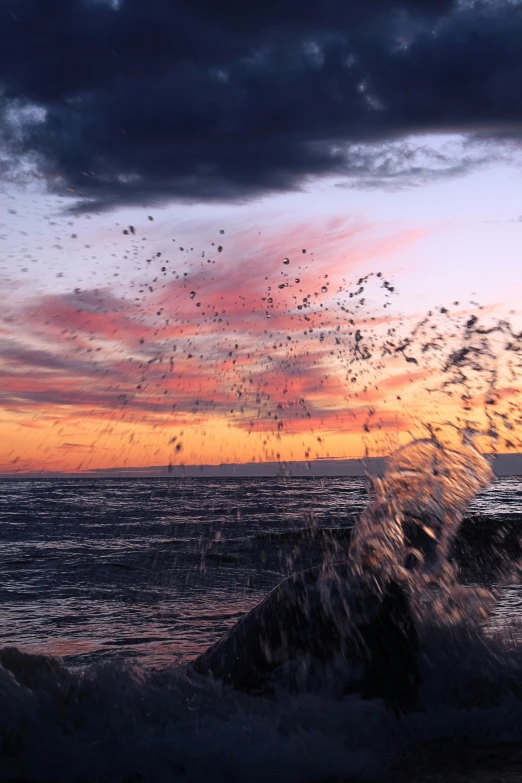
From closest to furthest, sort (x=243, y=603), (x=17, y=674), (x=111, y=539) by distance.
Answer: (x=17, y=674), (x=243, y=603), (x=111, y=539)

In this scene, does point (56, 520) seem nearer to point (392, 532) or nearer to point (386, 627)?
point (392, 532)

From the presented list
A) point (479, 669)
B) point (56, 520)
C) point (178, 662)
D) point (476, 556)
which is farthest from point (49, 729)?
point (56, 520)

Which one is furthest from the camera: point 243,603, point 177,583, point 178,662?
point 177,583

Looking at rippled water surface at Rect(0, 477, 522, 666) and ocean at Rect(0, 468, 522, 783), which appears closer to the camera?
ocean at Rect(0, 468, 522, 783)

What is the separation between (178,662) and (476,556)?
1316 centimetres

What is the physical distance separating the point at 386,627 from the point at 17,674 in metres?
3.24

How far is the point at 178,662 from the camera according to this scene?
279 inches

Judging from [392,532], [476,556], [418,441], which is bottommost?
[476,556]

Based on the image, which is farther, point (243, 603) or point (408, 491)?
point (408, 491)

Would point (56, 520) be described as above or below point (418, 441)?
below

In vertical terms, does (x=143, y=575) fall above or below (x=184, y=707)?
below

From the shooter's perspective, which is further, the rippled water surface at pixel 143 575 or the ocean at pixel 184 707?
the rippled water surface at pixel 143 575

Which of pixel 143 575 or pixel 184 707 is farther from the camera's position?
pixel 143 575

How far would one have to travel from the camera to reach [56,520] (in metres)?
27.2
